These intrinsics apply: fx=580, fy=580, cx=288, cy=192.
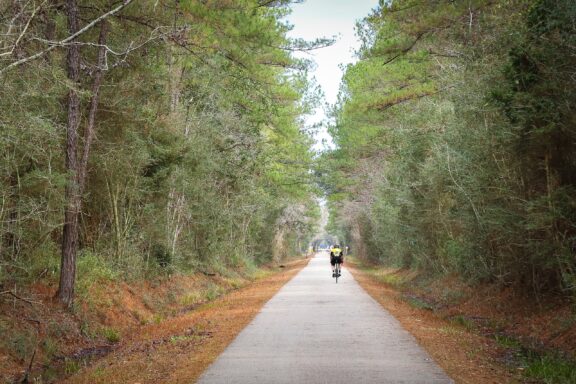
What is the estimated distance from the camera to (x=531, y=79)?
10.8 m

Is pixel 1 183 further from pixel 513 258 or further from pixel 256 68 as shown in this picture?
pixel 513 258

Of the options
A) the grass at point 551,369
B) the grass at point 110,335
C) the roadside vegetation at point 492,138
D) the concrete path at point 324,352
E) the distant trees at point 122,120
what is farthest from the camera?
the grass at point 110,335

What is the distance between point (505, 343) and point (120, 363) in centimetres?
727

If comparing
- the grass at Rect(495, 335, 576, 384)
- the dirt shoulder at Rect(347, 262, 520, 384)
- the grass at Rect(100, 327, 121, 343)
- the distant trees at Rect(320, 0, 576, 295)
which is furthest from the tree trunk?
the grass at Rect(495, 335, 576, 384)

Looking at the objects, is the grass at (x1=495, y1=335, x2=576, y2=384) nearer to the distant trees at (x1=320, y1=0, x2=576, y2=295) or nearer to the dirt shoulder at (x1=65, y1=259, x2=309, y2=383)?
the distant trees at (x1=320, y1=0, x2=576, y2=295)

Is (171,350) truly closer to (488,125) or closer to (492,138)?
(492,138)

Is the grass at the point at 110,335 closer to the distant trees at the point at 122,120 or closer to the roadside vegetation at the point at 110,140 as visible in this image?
the roadside vegetation at the point at 110,140

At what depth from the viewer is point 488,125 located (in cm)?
1398

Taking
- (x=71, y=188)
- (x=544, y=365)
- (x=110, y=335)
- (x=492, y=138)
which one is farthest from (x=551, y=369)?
(x=71, y=188)

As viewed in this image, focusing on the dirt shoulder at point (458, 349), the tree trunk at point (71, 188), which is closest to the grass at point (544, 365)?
the dirt shoulder at point (458, 349)

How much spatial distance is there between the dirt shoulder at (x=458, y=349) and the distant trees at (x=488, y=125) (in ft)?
6.32

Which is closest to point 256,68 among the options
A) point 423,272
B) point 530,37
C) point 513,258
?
point 530,37

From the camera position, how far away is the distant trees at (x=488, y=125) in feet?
34.7

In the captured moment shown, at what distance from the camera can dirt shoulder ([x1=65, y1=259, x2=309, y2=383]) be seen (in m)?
8.11
